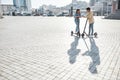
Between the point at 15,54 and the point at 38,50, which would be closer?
the point at 15,54

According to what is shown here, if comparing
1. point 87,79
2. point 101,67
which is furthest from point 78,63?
point 87,79

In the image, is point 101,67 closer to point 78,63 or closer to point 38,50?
point 78,63

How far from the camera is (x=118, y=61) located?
5.77 metres

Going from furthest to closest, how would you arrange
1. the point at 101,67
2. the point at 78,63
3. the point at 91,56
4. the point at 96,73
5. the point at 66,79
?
the point at 91,56
the point at 78,63
the point at 101,67
the point at 96,73
the point at 66,79

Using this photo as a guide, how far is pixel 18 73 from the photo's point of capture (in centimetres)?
476

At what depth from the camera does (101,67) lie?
5203mm

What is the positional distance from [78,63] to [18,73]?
206 centimetres

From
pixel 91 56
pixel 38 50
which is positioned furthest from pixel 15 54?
pixel 91 56

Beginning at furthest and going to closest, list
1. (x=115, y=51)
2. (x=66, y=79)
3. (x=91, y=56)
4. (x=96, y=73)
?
(x=115, y=51), (x=91, y=56), (x=96, y=73), (x=66, y=79)

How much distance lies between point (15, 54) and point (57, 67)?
2.39m

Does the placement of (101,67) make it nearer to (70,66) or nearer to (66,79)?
(70,66)

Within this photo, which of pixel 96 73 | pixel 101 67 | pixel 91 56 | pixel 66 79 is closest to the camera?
pixel 66 79

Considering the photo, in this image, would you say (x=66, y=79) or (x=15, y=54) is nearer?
→ (x=66, y=79)

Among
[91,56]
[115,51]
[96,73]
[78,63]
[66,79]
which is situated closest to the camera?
[66,79]
